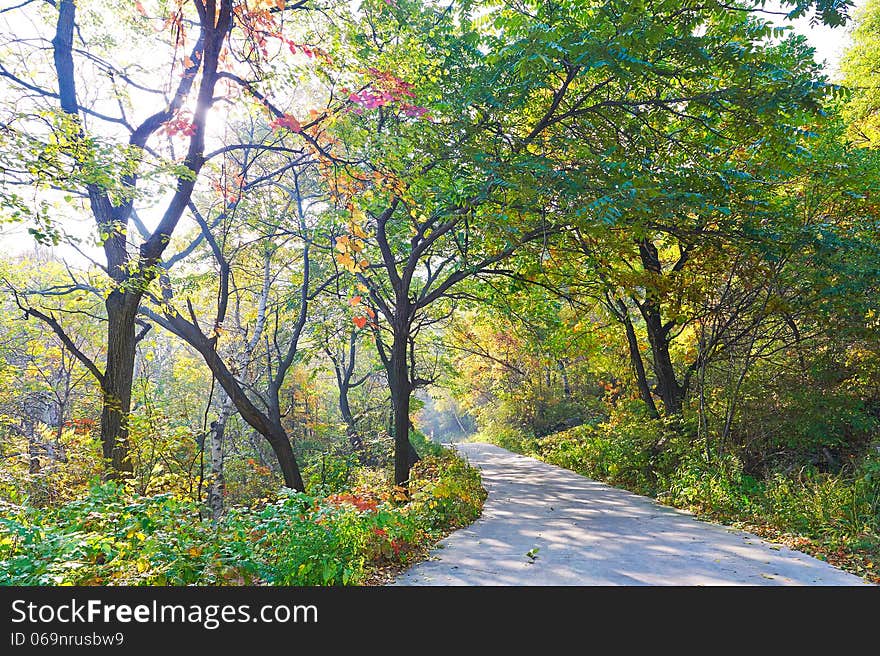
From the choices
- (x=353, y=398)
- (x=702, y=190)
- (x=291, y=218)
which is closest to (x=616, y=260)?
(x=702, y=190)

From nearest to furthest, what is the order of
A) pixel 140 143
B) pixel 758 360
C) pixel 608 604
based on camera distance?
pixel 608 604 → pixel 140 143 → pixel 758 360

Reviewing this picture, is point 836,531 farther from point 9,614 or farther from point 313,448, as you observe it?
point 313,448

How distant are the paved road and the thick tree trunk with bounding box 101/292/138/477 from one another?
3744 millimetres

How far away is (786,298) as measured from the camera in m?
7.48

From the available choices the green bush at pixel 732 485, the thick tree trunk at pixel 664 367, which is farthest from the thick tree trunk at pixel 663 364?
the green bush at pixel 732 485

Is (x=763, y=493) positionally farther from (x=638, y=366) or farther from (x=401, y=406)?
(x=401, y=406)

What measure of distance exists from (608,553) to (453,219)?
5140mm

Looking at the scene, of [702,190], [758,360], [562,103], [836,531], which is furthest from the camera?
[758,360]

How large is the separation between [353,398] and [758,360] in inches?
611

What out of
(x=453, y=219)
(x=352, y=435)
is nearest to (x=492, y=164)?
(x=453, y=219)

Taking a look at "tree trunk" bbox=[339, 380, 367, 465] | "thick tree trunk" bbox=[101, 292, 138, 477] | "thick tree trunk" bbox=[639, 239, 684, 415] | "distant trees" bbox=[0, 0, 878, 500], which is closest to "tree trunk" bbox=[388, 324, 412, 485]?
"distant trees" bbox=[0, 0, 878, 500]

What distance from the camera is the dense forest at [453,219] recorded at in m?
4.36

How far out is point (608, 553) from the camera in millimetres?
5387

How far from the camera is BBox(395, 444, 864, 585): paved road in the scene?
444 cm
